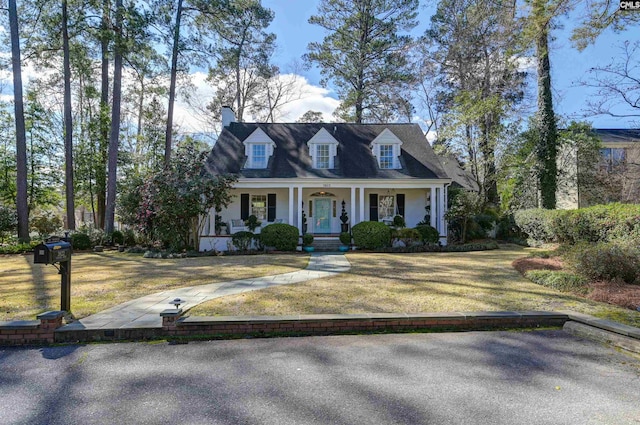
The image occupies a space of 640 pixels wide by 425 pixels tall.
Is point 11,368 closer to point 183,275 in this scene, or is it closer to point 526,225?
point 183,275

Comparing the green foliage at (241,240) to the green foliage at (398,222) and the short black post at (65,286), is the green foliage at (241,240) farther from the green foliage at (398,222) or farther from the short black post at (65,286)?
the short black post at (65,286)

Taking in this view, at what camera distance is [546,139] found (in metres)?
16.8

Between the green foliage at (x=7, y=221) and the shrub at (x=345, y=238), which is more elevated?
the green foliage at (x=7, y=221)

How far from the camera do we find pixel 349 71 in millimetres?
25219

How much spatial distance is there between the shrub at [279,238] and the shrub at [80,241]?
841cm

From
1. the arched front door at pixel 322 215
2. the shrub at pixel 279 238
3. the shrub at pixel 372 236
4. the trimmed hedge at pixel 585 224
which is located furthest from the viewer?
the arched front door at pixel 322 215

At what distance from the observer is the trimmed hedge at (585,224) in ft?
33.0

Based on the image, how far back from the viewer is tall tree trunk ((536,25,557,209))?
16656 millimetres

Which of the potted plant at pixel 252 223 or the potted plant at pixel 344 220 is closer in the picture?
the potted plant at pixel 252 223

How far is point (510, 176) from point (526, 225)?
411cm

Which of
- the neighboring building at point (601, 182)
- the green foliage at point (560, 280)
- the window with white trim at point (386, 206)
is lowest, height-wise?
the green foliage at point (560, 280)

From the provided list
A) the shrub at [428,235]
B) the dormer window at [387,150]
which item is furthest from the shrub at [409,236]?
the dormer window at [387,150]

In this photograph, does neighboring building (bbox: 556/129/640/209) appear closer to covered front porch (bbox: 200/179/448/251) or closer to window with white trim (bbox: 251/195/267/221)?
covered front porch (bbox: 200/179/448/251)

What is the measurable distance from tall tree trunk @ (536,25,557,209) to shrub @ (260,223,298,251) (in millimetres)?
12090
